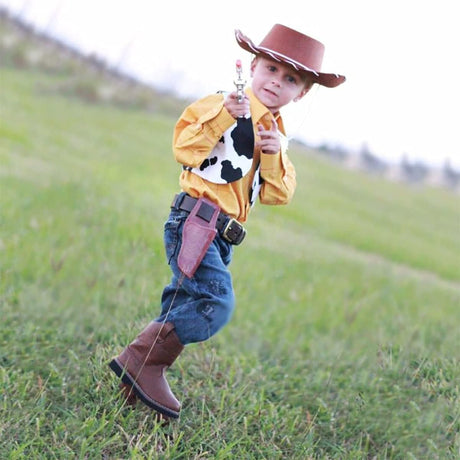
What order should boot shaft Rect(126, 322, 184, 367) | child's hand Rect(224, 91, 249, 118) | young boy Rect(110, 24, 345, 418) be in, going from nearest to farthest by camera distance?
1. child's hand Rect(224, 91, 249, 118)
2. young boy Rect(110, 24, 345, 418)
3. boot shaft Rect(126, 322, 184, 367)

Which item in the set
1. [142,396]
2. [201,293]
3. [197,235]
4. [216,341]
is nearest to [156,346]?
[142,396]

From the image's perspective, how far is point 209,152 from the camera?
120 inches

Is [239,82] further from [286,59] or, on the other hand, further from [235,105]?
[286,59]

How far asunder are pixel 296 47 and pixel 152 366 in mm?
1672

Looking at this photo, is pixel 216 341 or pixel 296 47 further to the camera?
pixel 216 341

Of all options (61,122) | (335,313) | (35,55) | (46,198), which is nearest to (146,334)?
(335,313)

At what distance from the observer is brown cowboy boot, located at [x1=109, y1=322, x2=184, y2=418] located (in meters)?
3.23

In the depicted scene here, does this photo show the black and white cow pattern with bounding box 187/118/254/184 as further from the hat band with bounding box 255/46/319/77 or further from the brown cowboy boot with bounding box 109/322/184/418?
the brown cowboy boot with bounding box 109/322/184/418

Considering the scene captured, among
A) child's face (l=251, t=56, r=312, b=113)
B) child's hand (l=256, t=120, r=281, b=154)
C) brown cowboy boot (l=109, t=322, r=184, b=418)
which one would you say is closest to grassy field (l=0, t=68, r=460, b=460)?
brown cowboy boot (l=109, t=322, r=184, b=418)

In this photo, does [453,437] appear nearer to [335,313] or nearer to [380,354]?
Result: [380,354]

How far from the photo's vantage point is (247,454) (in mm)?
3221

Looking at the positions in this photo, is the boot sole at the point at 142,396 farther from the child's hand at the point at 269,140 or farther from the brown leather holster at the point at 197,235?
the child's hand at the point at 269,140

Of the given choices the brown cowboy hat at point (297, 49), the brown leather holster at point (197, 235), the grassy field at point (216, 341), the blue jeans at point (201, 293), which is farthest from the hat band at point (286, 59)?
the grassy field at point (216, 341)

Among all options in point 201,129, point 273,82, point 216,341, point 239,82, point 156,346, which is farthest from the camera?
point 216,341
